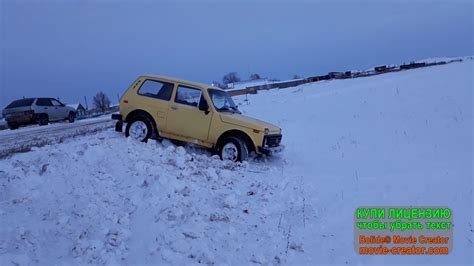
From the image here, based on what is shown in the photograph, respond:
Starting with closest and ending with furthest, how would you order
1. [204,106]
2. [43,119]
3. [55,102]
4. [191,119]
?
[204,106], [191,119], [43,119], [55,102]

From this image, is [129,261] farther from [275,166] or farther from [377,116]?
[377,116]

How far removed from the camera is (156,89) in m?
9.95

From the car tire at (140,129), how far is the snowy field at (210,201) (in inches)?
19.3

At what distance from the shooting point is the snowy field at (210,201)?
448 cm

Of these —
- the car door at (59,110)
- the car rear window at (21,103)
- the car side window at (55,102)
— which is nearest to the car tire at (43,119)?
the car rear window at (21,103)

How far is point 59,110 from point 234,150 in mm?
16533

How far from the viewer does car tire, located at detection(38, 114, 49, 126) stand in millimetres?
20016

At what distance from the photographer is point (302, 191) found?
725 centimetres

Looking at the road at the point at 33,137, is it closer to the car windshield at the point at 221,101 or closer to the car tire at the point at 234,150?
the car windshield at the point at 221,101

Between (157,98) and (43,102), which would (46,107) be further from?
(157,98)

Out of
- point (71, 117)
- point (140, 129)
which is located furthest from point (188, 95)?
point (71, 117)

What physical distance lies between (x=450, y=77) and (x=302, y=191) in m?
17.8

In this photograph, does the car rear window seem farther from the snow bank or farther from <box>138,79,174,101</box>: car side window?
the snow bank

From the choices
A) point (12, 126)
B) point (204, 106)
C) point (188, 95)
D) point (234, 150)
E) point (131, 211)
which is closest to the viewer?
point (131, 211)
